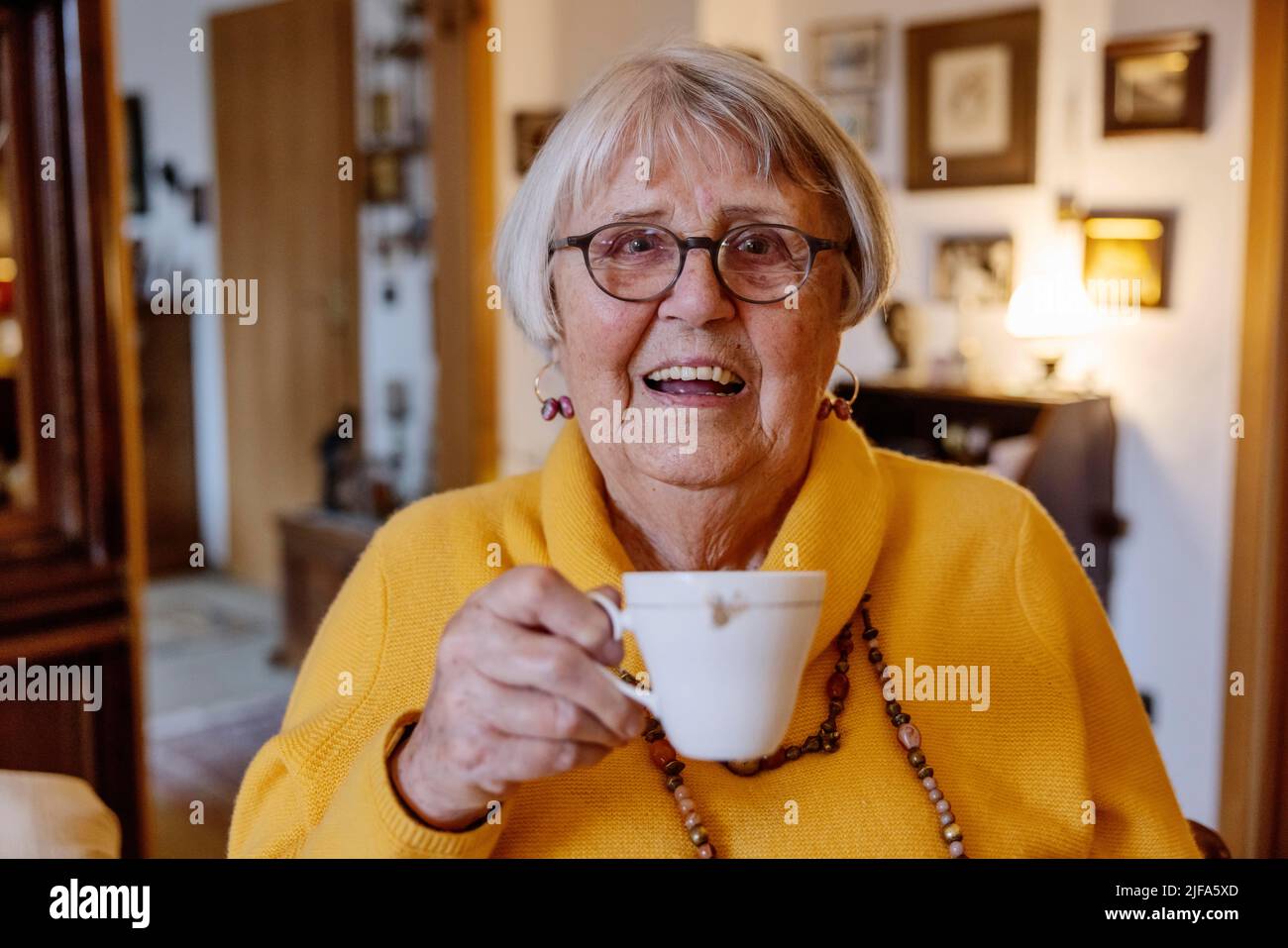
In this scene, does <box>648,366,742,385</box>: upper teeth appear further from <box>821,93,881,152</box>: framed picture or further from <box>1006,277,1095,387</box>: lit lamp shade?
<box>821,93,881,152</box>: framed picture

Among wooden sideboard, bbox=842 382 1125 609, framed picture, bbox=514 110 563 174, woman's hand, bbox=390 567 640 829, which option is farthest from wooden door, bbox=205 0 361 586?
woman's hand, bbox=390 567 640 829

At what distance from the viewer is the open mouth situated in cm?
89

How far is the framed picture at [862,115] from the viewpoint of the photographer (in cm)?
300

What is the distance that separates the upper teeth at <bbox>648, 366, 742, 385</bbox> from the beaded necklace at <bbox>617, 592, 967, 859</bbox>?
0.72 ft

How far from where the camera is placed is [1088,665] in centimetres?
101

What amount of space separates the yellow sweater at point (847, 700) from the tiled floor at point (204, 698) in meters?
1.17

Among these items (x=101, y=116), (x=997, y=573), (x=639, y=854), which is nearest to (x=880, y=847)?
(x=639, y=854)

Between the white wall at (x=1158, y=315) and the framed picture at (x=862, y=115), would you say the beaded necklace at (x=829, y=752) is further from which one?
the framed picture at (x=862, y=115)

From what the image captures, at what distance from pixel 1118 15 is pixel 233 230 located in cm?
314

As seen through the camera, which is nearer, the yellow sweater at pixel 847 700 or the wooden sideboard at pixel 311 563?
the yellow sweater at pixel 847 700

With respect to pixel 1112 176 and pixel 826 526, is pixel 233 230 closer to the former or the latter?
pixel 1112 176

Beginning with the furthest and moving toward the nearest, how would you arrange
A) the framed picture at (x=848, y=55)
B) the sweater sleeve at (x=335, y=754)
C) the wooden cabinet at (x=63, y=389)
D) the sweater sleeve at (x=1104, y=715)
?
the framed picture at (x=848, y=55)
the wooden cabinet at (x=63, y=389)
the sweater sleeve at (x=1104, y=715)
the sweater sleeve at (x=335, y=754)

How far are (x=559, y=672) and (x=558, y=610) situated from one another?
1.3 inches

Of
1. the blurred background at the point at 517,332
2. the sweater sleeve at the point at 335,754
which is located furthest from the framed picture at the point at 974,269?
the sweater sleeve at the point at 335,754
